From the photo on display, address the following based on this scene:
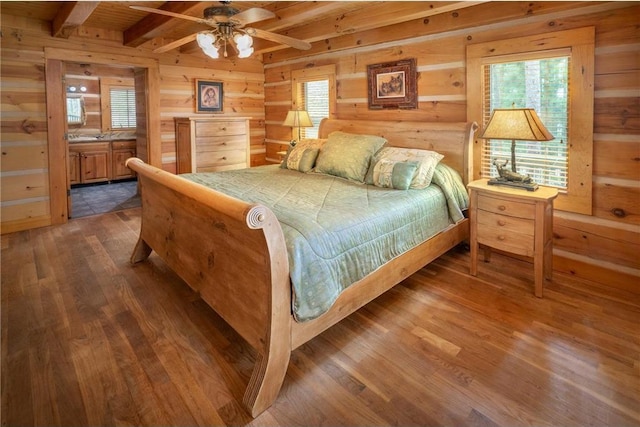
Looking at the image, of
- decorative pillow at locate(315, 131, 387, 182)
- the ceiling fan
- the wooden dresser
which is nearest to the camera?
the ceiling fan

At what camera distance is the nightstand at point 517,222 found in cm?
257

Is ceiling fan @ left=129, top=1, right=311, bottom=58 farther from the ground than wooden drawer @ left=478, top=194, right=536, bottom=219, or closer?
farther from the ground

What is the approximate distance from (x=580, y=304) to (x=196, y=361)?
2.56 m

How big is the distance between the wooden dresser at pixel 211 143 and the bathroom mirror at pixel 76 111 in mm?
3081

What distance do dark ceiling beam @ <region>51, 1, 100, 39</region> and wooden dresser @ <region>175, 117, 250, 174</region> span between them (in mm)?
1560

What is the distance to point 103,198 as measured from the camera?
5961 mm

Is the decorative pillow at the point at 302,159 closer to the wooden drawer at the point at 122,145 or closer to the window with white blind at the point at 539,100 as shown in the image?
the window with white blind at the point at 539,100

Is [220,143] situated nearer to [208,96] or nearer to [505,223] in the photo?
[208,96]

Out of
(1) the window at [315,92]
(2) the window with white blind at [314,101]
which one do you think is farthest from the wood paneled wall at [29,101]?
(2) the window with white blind at [314,101]

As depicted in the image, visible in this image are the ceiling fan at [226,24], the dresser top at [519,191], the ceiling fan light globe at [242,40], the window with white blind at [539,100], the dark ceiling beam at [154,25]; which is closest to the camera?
the ceiling fan at [226,24]

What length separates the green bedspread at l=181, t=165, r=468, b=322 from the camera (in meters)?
1.80

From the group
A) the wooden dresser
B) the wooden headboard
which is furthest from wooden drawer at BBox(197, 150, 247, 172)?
the wooden headboard

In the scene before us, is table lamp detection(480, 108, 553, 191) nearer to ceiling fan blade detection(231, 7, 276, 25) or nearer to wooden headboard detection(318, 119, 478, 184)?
wooden headboard detection(318, 119, 478, 184)

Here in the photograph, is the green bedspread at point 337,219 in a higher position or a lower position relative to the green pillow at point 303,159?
lower
